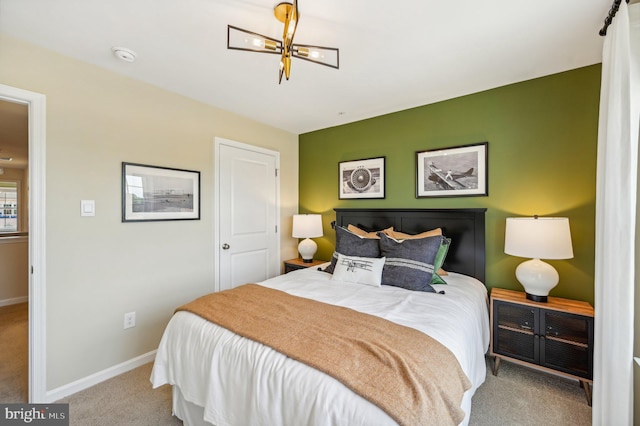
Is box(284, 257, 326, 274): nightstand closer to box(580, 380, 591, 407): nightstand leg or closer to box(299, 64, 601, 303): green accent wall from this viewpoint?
box(299, 64, 601, 303): green accent wall

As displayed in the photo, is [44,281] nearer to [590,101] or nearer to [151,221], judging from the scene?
[151,221]

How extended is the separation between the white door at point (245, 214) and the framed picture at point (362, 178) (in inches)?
35.7

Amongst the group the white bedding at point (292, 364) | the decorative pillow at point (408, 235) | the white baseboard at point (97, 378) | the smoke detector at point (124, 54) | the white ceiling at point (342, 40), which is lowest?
the white baseboard at point (97, 378)

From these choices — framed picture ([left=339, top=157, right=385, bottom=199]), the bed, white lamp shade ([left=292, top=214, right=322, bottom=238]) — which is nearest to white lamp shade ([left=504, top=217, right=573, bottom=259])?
the bed

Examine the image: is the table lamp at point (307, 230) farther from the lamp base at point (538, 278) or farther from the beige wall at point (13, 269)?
the beige wall at point (13, 269)

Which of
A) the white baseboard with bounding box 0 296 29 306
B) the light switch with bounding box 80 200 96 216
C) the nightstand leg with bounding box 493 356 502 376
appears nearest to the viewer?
the light switch with bounding box 80 200 96 216

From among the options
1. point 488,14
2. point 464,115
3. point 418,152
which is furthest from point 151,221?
point 464,115

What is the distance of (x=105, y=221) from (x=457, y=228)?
10.1 feet

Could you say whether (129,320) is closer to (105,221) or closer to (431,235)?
(105,221)

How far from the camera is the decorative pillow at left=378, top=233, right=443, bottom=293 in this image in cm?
212

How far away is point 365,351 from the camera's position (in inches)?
46.7

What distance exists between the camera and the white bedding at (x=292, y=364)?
39.6 inches

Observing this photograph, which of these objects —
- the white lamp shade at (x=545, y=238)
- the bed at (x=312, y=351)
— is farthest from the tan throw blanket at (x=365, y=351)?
the white lamp shade at (x=545, y=238)

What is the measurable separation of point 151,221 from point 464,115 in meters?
3.10
